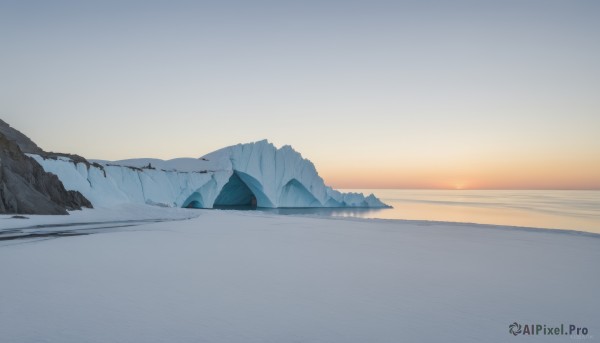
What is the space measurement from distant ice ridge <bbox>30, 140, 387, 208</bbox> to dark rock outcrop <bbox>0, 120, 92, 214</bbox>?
372cm

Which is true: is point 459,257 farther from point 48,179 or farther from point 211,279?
point 48,179

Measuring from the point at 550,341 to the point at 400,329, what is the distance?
1136 millimetres

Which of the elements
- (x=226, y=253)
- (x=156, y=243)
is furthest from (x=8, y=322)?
(x=156, y=243)

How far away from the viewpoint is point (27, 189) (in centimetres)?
1448

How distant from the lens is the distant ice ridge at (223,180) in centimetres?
2806

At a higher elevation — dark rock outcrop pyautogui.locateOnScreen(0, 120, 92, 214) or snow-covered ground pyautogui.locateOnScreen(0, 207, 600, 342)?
dark rock outcrop pyautogui.locateOnScreen(0, 120, 92, 214)

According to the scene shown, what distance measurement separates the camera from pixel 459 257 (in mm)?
7133

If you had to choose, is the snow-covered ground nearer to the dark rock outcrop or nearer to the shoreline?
the shoreline

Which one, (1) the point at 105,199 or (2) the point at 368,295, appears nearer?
(2) the point at 368,295

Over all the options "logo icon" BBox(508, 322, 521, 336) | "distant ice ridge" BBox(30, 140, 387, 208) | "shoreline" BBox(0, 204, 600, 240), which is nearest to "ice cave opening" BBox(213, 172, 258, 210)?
"distant ice ridge" BBox(30, 140, 387, 208)

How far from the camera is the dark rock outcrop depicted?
13742 mm

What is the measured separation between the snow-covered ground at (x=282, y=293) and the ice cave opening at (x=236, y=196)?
38435 millimetres
